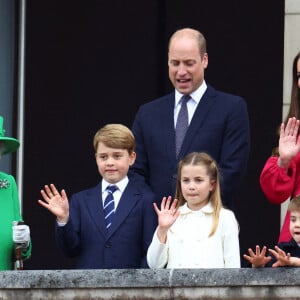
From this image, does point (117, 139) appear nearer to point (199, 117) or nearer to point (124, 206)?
point (124, 206)

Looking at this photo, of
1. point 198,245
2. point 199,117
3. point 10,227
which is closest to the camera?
point 198,245

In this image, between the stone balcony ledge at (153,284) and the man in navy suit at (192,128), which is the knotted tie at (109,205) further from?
the stone balcony ledge at (153,284)

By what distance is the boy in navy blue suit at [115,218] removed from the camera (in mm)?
11039

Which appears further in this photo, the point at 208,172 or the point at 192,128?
the point at 192,128

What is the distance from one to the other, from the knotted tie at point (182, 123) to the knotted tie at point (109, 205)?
493 millimetres

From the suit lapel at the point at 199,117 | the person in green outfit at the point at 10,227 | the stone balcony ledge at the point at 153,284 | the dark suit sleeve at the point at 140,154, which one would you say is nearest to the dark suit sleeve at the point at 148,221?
the dark suit sleeve at the point at 140,154

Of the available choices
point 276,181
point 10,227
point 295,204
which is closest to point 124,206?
point 10,227

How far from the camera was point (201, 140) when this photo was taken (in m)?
11.2

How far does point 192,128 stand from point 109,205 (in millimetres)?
736

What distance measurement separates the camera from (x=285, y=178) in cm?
1059

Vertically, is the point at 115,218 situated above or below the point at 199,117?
below

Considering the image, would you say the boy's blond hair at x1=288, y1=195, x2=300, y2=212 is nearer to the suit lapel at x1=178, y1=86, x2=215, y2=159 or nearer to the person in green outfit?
the suit lapel at x1=178, y1=86, x2=215, y2=159

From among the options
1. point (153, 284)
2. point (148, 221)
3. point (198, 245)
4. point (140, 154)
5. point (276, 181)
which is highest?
point (140, 154)

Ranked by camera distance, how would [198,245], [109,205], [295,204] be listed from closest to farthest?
[295,204] → [198,245] → [109,205]
